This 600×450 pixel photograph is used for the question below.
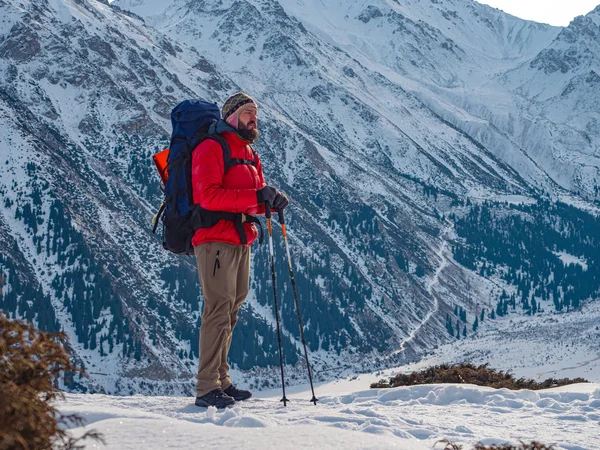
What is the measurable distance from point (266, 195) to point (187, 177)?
45.8 inches

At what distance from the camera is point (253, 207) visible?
422 inches

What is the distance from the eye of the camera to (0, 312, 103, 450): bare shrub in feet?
17.1

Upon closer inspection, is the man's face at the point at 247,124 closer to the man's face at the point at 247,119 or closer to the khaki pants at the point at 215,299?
the man's face at the point at 247,119

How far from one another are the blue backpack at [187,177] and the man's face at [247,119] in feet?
0.60

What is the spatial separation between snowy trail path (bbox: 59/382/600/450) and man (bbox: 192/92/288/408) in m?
0.65

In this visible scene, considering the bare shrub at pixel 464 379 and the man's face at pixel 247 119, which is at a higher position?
the man's face at pixel 247 119

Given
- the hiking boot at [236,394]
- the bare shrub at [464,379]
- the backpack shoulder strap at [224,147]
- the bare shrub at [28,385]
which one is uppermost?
the backpack shoulder strap at [224,147]

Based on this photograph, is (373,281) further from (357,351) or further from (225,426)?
(225,426)

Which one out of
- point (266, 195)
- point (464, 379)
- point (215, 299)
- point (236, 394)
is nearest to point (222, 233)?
point (266, 195)

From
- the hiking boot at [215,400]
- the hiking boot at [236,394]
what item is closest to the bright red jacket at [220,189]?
the hiking boot at [215,400]

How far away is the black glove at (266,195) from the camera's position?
10.6 metres

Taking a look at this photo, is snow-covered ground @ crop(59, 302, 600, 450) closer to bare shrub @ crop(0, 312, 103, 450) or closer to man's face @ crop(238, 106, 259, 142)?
bare shrub @ crop(0, 312, 103, 450)

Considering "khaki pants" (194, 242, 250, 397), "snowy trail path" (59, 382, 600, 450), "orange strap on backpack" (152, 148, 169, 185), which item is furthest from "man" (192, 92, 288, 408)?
"orange strap on backpack" (152, 148, 169, 185)

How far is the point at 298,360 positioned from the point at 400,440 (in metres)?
145
